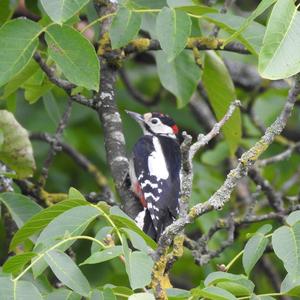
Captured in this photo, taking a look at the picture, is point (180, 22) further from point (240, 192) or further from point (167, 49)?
point (240, 192)

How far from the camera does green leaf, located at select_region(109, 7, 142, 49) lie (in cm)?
370

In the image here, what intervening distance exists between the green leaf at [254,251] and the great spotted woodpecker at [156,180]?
1048 mm

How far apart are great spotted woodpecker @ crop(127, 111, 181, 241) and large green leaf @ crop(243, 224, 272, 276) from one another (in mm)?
1048

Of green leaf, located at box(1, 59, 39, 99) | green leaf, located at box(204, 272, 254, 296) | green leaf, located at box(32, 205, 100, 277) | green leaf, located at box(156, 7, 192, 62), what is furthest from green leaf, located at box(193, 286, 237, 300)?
green leaf, located at box(1, 59, 39, 99)

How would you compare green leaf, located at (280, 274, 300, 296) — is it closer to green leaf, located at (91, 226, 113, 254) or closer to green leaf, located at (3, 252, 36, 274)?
green leaf, located at (91, 226, 113, 254)

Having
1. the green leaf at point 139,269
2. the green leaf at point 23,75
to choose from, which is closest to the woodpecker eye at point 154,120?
the green leaf at point 23,75

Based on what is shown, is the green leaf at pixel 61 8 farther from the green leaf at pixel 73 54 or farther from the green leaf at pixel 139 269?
the green leaf at pixel 139 269

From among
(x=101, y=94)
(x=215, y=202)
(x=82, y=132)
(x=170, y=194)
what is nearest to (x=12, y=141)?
(x=101, y=94)

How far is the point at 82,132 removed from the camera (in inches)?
272

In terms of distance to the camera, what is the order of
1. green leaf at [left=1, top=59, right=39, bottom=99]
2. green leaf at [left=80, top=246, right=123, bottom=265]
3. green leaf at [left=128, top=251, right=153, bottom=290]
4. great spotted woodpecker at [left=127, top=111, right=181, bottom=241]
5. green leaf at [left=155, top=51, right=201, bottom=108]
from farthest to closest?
green leaf at [left=155, top=51, right=201, bottom=108] < great spotted woodpecker at [left=127, top=111, right=181, bottom=241] < green leaf at [left=1, top=59, right=39, bottom=99] < green leaf at [left=80, top=246, right=123, bottom=265] < green leaf at [left=128, top=251, right=153, bottom=290]

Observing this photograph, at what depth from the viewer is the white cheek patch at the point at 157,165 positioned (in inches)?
189

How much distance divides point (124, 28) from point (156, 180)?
1.20m

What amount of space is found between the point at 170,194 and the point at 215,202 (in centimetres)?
159

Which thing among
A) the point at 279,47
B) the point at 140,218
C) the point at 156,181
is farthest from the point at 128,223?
the point at 156,181
